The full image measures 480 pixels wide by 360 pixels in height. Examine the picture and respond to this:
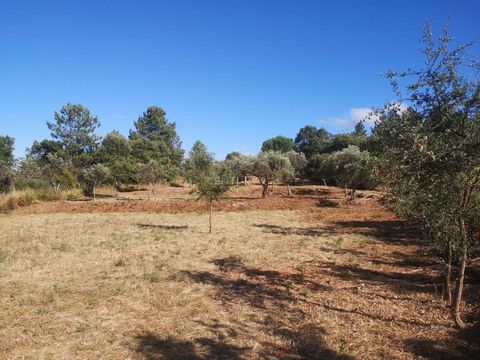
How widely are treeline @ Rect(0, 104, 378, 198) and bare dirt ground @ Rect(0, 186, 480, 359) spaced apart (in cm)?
382

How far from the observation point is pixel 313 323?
27.0ft

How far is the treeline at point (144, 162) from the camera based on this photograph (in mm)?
32125

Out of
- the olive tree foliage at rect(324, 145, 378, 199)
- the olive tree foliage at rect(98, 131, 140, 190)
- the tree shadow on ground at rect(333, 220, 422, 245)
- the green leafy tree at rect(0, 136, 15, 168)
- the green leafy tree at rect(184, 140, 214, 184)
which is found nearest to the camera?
the tree shadow on ground at rect(333, 220, 422, 245)

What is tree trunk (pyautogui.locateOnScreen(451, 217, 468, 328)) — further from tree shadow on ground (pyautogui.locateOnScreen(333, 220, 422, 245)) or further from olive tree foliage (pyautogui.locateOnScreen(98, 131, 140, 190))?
olive tree foliage (pyautogui.locateOnScreen(98, 131, 140, 190))

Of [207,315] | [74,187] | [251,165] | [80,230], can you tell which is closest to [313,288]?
[207,315]

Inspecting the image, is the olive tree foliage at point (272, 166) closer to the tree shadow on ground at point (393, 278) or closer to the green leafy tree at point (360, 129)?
the tree shadow on ground at point (393, 278)

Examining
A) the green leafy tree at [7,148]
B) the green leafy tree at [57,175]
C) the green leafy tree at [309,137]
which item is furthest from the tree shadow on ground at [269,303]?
the green leafy tree at [309,137]

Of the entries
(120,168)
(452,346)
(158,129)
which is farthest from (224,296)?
(158,129)

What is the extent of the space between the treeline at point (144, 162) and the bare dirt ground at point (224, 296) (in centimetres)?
382

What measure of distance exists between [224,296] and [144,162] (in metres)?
54.9

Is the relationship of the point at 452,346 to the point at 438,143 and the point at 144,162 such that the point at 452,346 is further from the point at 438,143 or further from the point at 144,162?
the point at 144,162

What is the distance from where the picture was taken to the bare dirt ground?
7234 millimetres

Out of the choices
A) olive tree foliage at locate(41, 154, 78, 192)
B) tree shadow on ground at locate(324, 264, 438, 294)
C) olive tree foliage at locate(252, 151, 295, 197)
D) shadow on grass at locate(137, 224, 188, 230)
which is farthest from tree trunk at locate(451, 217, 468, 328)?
olive tree foliage at locate(41, 154, 78, 192)

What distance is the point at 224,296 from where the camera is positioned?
10.0 m
